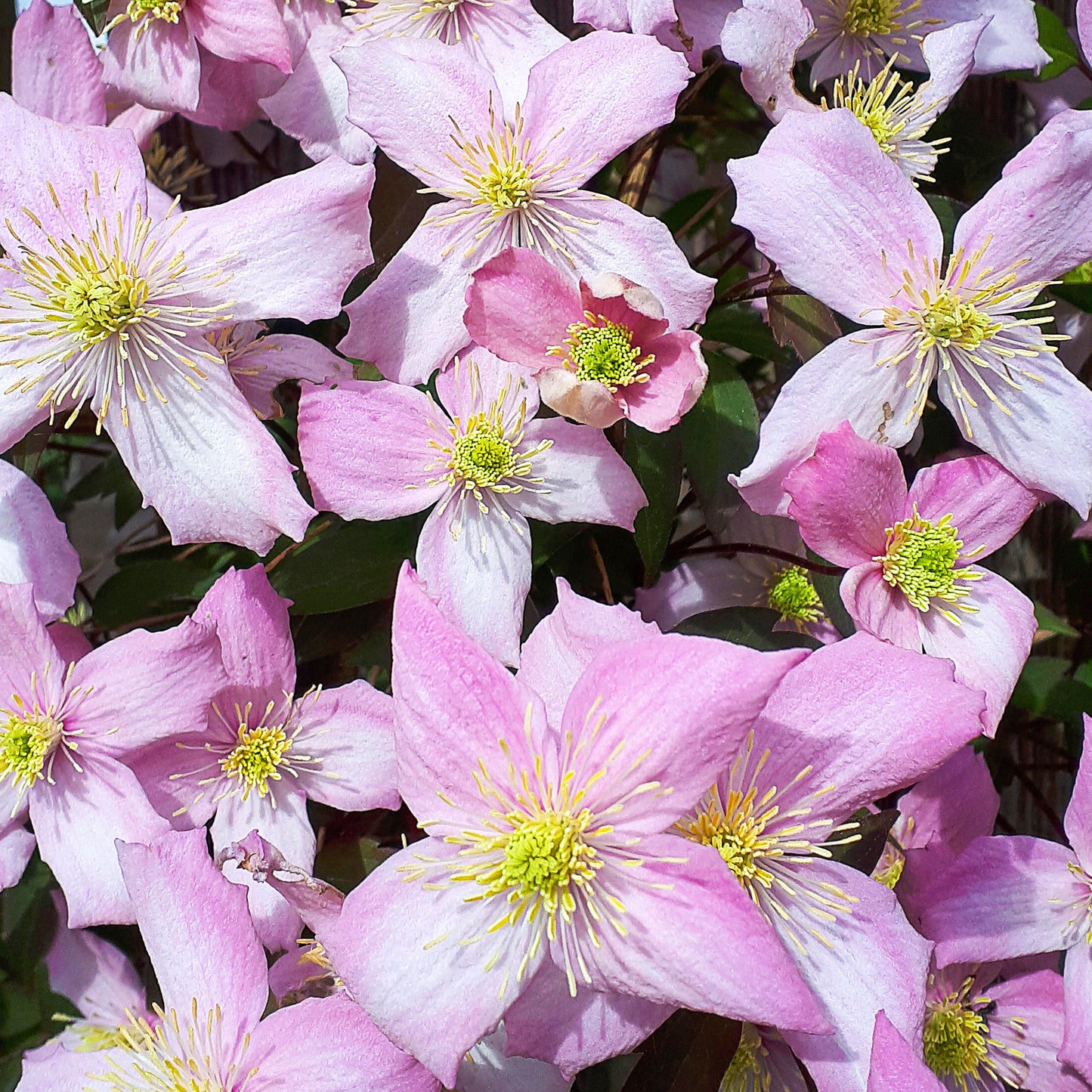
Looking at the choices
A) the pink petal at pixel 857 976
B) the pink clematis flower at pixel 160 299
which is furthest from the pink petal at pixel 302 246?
the pink petal at pixel 857 976

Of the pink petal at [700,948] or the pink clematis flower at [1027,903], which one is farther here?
the pink clematis flower at [1027,903]

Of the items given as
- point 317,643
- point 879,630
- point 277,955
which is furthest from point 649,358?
point 277,955

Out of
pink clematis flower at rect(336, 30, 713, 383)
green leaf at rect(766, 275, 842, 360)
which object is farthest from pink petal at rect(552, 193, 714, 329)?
green leaf at rect(766, 275, 842, 360)

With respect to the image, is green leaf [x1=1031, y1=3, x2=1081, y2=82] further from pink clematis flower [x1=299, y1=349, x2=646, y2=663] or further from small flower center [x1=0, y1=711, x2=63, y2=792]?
small flower center [x1=0, y1=711, x2=63, y2=792]

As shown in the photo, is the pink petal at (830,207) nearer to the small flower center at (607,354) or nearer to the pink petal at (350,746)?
the small flower center at (607,354)

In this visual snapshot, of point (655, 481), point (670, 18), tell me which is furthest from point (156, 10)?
point (655, 481)

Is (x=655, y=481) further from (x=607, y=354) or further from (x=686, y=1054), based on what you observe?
(x=686, y=1054)
